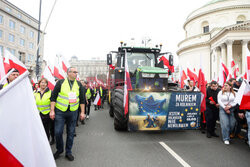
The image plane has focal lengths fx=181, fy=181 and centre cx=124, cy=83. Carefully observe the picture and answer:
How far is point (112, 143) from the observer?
4.97 m

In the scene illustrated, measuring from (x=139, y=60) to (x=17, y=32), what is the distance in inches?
1787

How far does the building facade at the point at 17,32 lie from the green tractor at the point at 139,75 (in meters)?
36.0

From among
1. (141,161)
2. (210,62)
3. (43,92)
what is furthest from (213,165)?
(210,62)

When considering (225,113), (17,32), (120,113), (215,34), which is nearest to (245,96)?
(225,113)

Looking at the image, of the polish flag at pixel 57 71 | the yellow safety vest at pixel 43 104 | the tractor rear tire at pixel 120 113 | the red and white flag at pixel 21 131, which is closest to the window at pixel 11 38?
the polish flag at pixel 57 71

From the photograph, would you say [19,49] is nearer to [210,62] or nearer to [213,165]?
[210,62]

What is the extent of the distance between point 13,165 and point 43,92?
341cm

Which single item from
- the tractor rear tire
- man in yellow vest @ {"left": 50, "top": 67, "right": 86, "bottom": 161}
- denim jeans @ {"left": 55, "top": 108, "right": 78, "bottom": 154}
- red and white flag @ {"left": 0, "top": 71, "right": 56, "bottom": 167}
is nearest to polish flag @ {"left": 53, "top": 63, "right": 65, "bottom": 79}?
the tractor rear tire

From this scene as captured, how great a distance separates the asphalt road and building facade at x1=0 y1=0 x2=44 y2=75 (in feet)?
125

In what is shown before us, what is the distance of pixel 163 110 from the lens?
5.23 meters

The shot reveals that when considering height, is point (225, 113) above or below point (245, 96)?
below

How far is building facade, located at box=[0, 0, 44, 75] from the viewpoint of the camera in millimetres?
39094

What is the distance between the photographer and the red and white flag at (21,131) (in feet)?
4.14

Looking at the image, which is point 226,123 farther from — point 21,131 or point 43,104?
point 21,131
